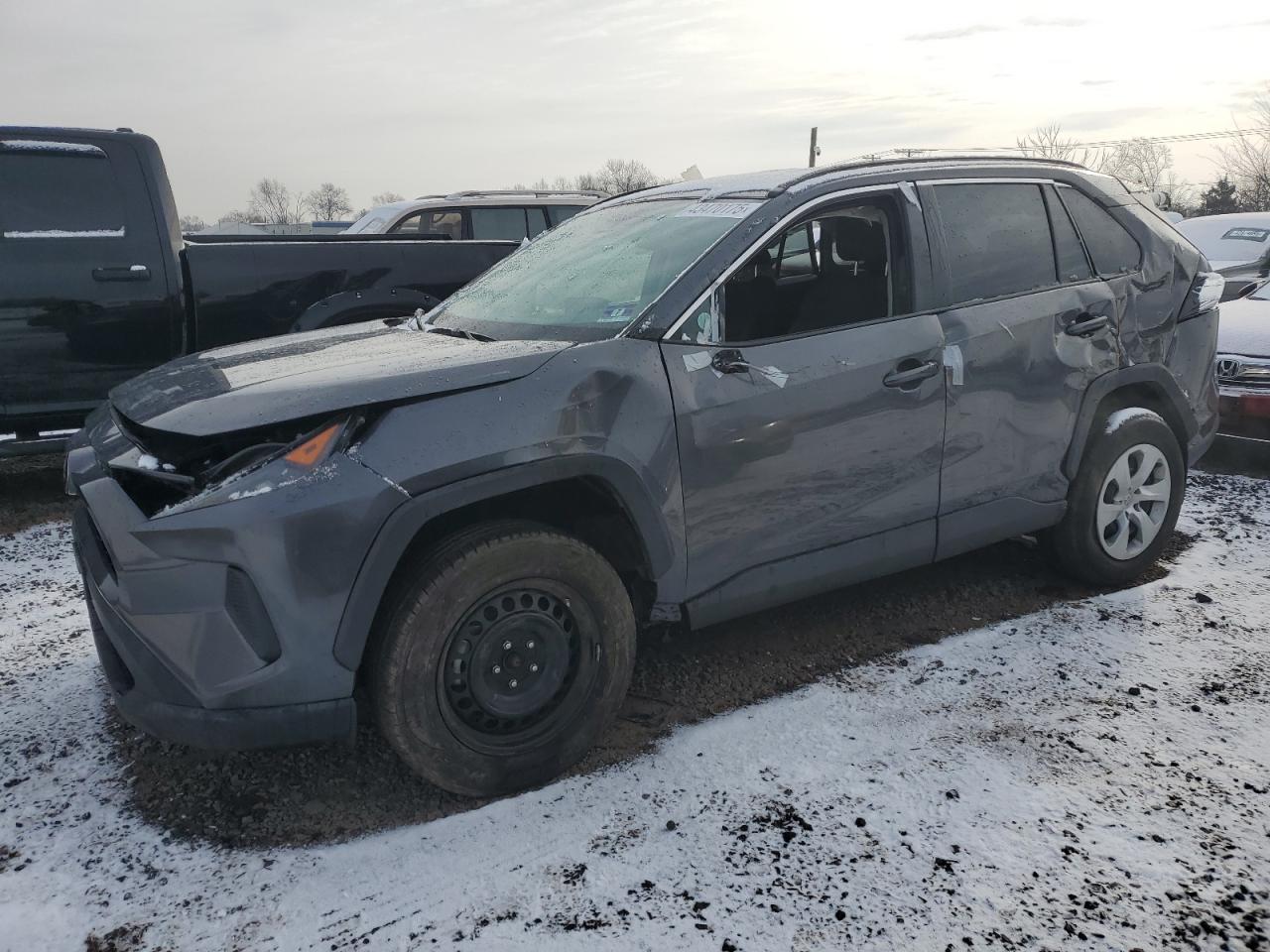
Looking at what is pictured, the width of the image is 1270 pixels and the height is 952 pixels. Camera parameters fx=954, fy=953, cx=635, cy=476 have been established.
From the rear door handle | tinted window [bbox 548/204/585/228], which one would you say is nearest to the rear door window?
the rear door handle

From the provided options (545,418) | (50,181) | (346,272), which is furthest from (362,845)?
(50,181)

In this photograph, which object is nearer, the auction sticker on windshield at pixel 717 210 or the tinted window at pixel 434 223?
the auction sticker on windshield at pixel 717 210

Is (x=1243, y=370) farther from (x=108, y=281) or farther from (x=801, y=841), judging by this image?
(x=108, y=281)

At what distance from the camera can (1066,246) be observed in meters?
3.95

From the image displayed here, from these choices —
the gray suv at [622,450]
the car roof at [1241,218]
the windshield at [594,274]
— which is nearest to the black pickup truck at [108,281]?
the gray suv at [622,450]

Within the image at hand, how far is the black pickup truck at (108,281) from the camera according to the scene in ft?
18.3

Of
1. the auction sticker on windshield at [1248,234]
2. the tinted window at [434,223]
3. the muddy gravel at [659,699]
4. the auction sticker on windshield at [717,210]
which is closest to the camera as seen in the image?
the muddy gravel at [659,699]

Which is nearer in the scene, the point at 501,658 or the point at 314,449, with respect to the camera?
the point at 314,449

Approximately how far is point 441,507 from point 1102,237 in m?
3.12

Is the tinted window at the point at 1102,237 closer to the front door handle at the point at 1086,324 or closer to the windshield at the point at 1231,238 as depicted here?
the front door handle at the point at 1086,324

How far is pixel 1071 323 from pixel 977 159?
0.77 m

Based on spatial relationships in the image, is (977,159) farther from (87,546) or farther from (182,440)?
(87,546)

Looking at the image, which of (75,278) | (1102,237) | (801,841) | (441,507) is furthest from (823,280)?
(75,278)

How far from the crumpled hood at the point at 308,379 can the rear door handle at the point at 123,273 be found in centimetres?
282
